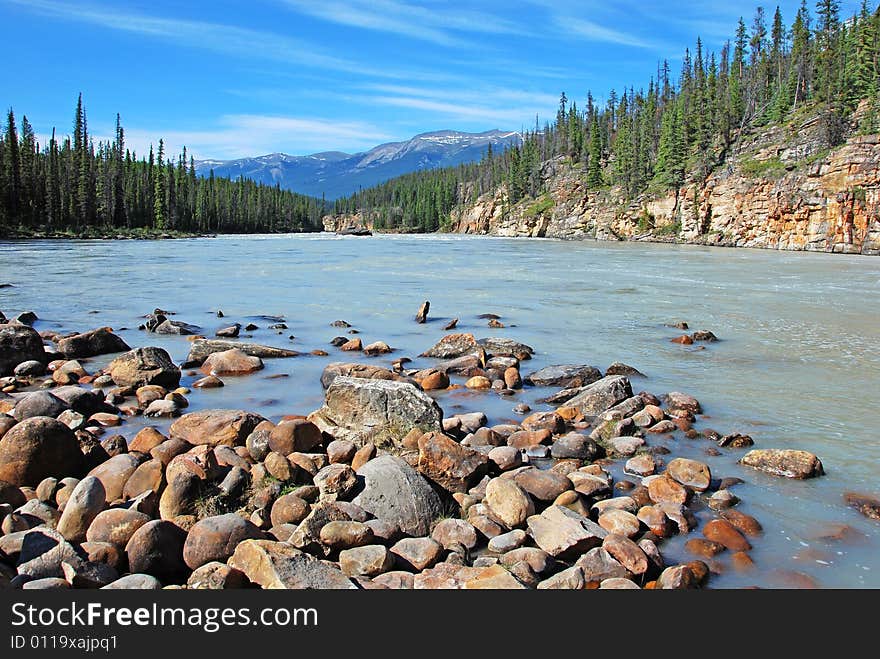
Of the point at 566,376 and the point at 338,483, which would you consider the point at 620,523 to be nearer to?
the point at 338,483

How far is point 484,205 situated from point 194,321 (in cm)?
13602

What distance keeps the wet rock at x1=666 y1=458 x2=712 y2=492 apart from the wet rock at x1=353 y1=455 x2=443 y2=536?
2987 mm

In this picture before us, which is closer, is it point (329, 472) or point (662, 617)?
point (662, 617)

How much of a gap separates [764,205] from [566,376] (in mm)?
69059

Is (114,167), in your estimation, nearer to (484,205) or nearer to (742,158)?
(484,205)

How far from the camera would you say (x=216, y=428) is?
891cm

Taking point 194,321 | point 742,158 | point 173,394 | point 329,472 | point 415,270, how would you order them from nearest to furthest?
point 329,472 < point 173,394 < point 194,321 < point 415,270 < point 742,158

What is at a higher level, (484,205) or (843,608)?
(484,205)

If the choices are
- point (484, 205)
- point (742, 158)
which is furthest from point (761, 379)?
point (484, 205)

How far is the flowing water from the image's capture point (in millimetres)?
7240

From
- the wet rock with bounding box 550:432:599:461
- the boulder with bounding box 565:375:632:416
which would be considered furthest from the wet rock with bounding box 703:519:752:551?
the boulder with bounding box 565:375:632:416

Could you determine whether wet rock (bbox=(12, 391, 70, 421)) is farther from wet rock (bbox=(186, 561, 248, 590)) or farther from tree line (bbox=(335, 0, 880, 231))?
tree line (bbox=(335, 0, 880, 231))

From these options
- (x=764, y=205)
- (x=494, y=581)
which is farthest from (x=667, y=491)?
(x=764, y=205)

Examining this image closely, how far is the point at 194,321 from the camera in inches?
810
